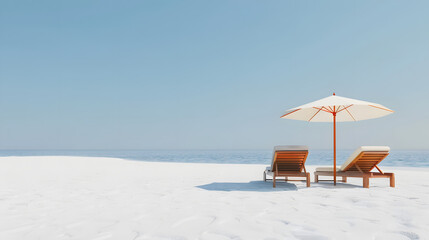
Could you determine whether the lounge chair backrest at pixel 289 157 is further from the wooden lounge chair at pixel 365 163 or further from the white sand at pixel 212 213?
the wooden lounge chair at pixel 365 163

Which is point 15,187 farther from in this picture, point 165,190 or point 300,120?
point 300,120

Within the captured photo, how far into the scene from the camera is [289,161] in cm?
600

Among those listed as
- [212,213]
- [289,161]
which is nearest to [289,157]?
[289,161]

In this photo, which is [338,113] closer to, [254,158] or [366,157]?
[366,157]

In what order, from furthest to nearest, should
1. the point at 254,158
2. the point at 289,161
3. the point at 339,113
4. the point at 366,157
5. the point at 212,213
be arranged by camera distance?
the point at 254,158 → the point at 339,113 → the point at 289,161 → the point at 366,157 → the point at 212,213

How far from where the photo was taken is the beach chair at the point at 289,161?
573 cm

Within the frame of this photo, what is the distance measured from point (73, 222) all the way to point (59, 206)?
3.37 feet

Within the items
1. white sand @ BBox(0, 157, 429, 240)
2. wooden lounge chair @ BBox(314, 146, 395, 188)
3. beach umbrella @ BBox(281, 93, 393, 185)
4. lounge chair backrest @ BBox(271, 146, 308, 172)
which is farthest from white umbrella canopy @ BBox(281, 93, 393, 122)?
white sand @ BBox(0, 157, 429, 240)

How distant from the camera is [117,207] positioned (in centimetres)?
404

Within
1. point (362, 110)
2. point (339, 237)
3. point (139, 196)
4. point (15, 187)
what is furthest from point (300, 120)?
point (15, 187)

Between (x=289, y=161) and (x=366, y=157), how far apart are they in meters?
1.48

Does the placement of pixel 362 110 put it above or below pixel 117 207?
above

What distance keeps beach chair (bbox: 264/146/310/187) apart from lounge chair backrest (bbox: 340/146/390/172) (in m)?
0.95

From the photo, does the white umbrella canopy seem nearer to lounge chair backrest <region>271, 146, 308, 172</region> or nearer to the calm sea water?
lounge chair backrest <region>271, 146, 308, 172</region>
